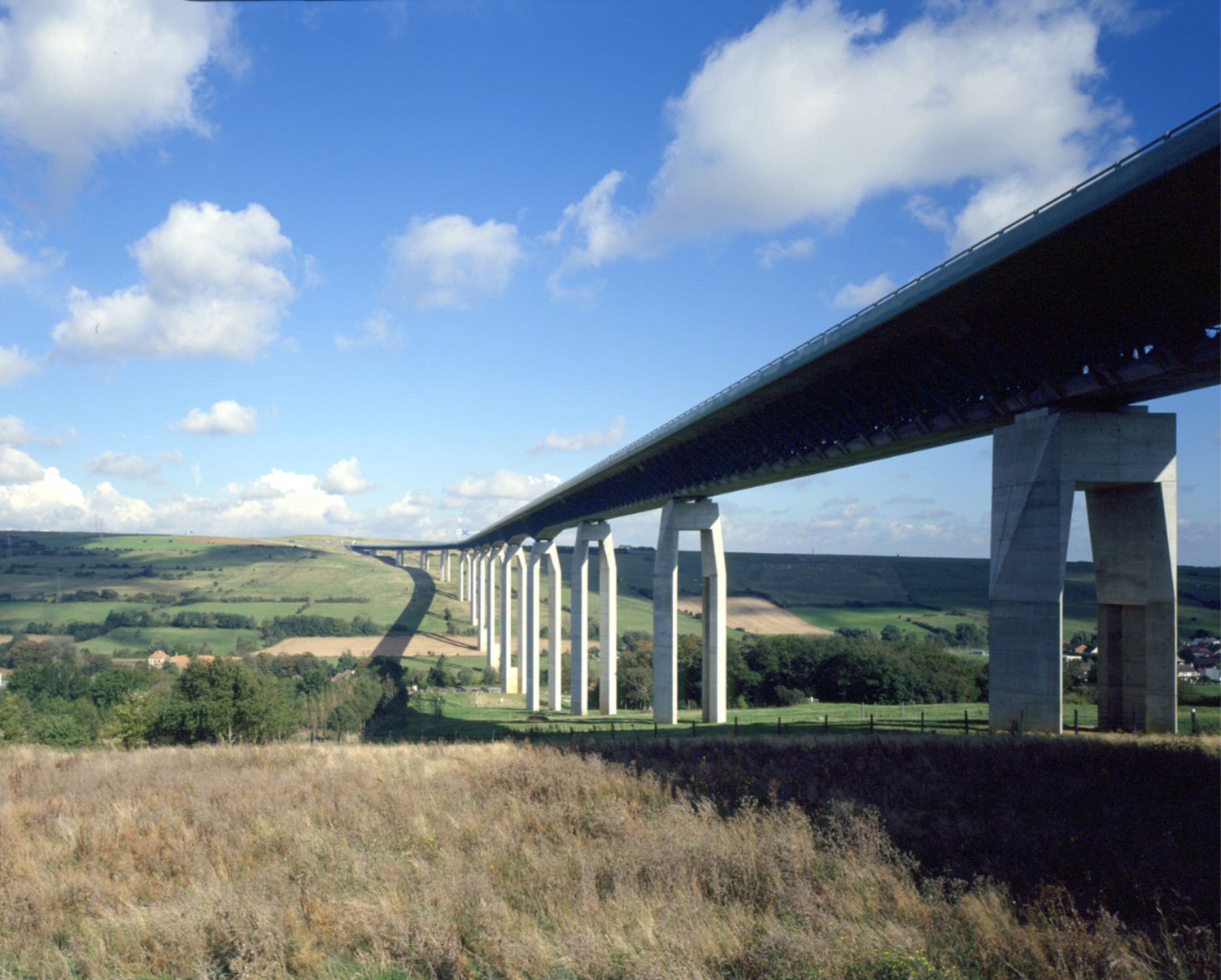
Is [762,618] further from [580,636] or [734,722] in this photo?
[734,722]

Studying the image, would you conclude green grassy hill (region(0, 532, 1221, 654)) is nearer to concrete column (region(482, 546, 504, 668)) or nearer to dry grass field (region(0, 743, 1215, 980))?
concrete column (region(482, 546, 504, 668))

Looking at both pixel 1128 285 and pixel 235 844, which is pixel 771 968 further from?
pixel 1128 285

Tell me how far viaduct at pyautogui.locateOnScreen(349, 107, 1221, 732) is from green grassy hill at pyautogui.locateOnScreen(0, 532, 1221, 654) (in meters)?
88.2

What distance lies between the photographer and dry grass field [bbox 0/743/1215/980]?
308 inches

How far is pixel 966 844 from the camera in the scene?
11.7 metres

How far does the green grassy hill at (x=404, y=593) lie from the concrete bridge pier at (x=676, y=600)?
7239 centimetres

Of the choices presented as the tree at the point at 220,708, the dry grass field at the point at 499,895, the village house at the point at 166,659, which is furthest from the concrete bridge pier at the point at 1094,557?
the village house at the point at 166,659

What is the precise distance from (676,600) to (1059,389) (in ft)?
96.3

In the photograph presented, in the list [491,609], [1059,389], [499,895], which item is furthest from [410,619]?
[499,895]

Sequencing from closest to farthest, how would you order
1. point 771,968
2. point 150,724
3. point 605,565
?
point 771,968, point 150,724, point 605,565

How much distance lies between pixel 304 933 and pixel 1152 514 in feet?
81.8

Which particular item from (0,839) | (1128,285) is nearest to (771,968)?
(0,839)

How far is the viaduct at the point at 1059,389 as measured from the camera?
16.6 m

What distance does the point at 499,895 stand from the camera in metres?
9.76
